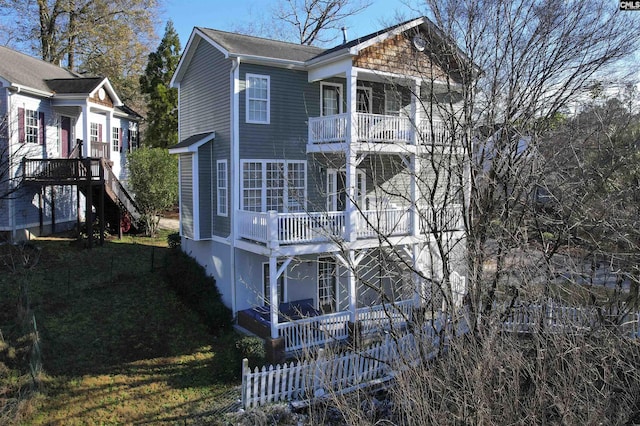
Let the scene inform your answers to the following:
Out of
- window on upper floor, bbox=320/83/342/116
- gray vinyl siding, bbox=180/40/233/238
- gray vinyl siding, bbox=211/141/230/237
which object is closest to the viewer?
gray vinyl siding, bbox=211/141/230/237

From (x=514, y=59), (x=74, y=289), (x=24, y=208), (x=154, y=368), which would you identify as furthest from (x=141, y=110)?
(x=514, y=59)

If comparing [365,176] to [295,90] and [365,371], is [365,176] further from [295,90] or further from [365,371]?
[365,371]

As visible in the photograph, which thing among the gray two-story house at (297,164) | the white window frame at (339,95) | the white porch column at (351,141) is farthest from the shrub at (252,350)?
the white window frame at (339,95)

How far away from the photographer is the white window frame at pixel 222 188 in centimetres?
1558

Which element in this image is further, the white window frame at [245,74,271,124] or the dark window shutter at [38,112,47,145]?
the dark window shutter at [38,112,47,145]

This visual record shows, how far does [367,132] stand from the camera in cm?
1453

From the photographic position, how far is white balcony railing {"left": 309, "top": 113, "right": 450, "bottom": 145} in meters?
14.7

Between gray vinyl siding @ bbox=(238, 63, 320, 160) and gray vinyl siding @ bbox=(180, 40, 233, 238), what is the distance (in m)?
0.59

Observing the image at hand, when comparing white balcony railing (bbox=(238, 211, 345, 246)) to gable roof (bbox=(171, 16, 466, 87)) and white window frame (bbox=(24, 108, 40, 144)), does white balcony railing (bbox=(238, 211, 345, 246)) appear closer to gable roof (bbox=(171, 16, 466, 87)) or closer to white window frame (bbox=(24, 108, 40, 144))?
gable roof (bbox=(171, 16, 466, 87))

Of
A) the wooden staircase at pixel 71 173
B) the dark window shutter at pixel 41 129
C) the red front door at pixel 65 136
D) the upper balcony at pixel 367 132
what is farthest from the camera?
the red front door at pixel 65 136

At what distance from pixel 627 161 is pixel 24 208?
65.6ft

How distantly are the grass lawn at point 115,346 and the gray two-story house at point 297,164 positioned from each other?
1.84 metres

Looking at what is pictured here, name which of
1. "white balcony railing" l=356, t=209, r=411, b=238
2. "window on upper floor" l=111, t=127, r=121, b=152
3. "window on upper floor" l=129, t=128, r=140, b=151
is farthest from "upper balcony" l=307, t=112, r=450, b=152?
"window on upper floor" l=129, t=128, r=140, b=151

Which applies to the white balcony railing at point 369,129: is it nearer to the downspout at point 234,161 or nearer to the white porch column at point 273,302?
the downspout at point 234,161
